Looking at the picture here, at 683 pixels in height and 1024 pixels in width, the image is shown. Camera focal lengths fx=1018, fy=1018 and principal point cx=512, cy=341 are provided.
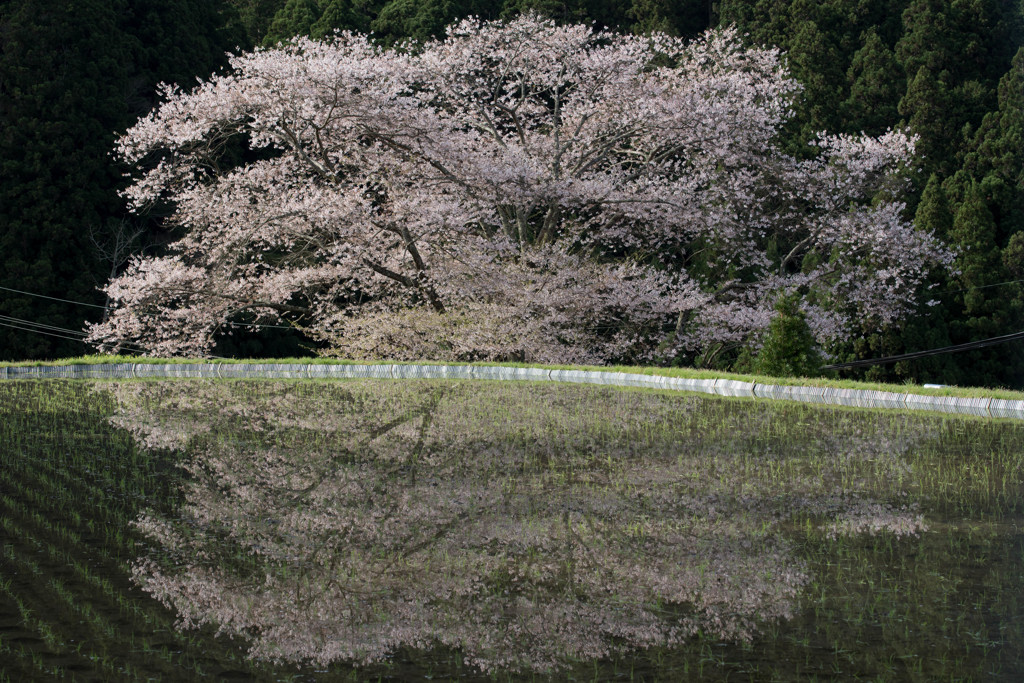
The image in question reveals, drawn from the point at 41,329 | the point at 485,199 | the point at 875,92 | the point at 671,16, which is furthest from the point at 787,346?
the point at 671,16

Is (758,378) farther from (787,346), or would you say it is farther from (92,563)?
(92,563)

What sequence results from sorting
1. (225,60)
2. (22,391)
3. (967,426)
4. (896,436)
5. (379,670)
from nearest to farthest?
(379,670)
(896,436)
(967,426)
(22,391)
(225,60)

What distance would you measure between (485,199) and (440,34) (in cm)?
1595

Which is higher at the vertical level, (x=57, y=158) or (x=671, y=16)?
(x=671, y=16)

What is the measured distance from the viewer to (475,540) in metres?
5.39

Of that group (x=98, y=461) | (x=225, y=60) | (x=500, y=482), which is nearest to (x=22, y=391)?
(x=98, y=461)

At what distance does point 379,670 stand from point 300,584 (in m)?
1.13

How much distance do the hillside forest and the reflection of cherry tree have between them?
1551cm

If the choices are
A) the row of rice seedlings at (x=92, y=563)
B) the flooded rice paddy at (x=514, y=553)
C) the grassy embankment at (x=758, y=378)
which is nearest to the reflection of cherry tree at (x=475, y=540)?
the flooded rice paddy at (x=514, y=553)

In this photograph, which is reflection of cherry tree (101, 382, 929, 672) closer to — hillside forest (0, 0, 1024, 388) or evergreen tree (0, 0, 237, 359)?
hillside forest (0, 0, 1024, 388)

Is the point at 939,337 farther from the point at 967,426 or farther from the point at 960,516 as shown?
the point at 960,516

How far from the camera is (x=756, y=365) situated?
19734 mm

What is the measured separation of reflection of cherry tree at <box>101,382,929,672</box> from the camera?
402 centimetres

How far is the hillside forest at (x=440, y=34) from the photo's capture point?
27219 millimetres
